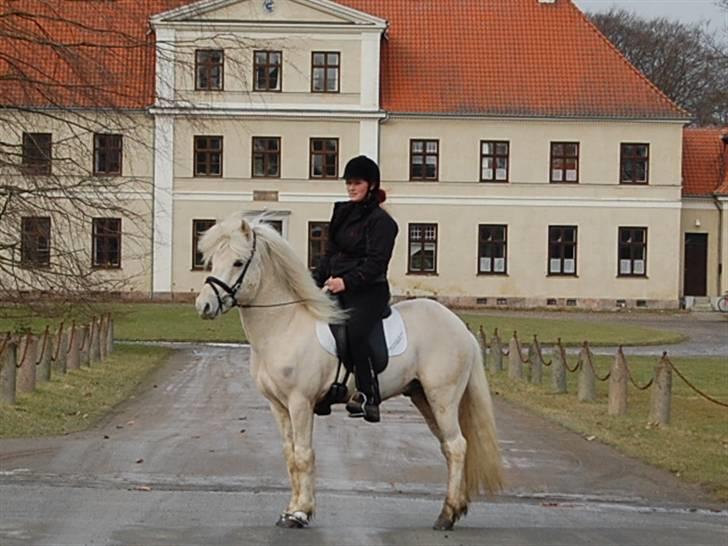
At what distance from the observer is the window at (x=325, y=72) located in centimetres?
5912

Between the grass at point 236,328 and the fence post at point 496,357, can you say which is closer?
the fence post at point 496,357

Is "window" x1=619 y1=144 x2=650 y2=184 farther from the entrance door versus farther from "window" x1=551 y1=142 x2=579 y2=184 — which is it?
the entrance door

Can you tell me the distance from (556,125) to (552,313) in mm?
8789

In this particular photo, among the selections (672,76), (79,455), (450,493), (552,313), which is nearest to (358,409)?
(450,493)

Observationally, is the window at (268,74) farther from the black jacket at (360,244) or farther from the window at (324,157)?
the black jacket at (360,244)

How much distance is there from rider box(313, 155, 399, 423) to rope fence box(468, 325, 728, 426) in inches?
368

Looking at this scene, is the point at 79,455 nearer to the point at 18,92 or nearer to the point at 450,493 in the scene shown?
the point at 450,493

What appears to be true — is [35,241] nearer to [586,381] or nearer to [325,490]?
[586,381]

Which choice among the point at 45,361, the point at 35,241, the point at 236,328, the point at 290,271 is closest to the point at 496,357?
the point at 45,361

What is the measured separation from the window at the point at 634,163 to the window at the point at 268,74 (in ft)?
51.9

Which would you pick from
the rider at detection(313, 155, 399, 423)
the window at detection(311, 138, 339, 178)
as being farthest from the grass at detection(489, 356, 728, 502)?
the window at detection(311, 138, 339, 178)

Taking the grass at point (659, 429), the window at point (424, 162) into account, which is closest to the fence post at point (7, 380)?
the grass at point (659, 429)

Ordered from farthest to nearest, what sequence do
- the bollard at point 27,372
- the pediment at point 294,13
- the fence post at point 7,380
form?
1. the pediment at point 294,13
2. the bollard at point 27,372
3. the fence post at point 7,380

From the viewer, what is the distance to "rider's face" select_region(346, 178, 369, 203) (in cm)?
1038
